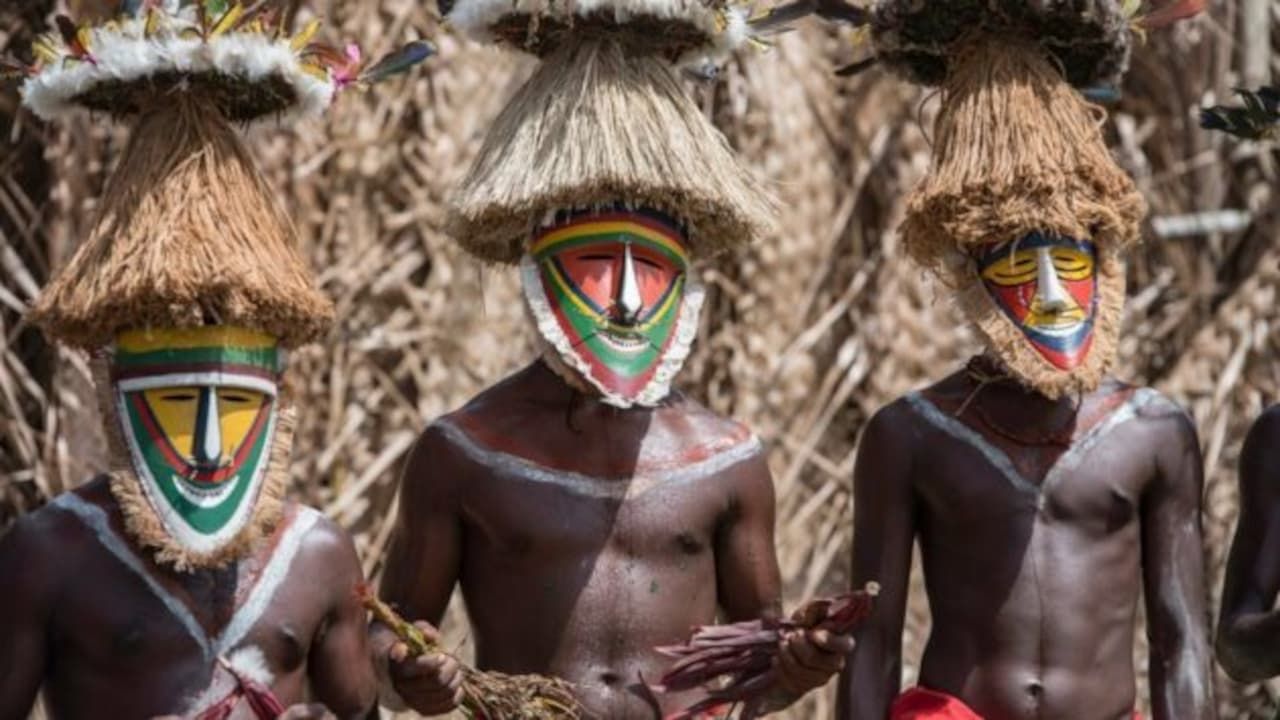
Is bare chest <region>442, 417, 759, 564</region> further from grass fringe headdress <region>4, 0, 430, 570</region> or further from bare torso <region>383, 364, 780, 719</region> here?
grass fringe headdress <region>4, 0, 430, 570</region>

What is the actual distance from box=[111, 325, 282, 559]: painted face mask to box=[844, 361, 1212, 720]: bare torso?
147cm

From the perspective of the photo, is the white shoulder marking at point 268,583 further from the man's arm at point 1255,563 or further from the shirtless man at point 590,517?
the man's arm at point 1255,563

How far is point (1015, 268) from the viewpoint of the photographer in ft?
22.5

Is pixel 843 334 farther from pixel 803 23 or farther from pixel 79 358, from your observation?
pixel 79 358

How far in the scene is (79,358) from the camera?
9078mm

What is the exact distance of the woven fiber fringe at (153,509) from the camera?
247 inches

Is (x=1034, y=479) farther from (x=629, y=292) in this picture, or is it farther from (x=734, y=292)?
(x=734, y=292)

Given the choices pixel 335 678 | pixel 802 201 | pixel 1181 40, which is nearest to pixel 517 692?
pixel 335 678

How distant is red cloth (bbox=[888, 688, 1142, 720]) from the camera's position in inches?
265

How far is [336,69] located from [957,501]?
1.70 meters

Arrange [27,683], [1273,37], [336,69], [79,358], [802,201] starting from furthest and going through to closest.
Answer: [1273,37] → [802,201] → [79,358] → [336,69] → [27,683]

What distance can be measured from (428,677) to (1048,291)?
67.0 inches

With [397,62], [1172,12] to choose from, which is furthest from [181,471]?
[1172,12]

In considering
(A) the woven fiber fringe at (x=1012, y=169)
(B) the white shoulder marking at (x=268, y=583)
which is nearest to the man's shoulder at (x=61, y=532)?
(B) the white shoulder marking at (x=268, y=583)
